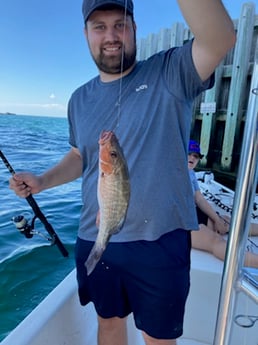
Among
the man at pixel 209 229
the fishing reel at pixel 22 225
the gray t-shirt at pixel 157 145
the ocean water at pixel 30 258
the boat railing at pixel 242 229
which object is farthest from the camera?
the ocean water at pixel 30 258

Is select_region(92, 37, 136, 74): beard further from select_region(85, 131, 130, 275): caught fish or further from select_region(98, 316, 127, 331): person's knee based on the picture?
select_region(98, 316, 127, 331): person's knee

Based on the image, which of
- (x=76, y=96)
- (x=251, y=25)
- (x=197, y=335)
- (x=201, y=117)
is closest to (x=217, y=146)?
(x=201, y=117)

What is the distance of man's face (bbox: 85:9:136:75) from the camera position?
1388 millimetres

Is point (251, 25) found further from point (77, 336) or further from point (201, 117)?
point (77, 336)

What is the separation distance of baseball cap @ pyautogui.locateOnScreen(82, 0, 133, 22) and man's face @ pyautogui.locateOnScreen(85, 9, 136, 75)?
0.02 m

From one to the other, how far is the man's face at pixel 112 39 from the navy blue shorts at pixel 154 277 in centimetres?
80

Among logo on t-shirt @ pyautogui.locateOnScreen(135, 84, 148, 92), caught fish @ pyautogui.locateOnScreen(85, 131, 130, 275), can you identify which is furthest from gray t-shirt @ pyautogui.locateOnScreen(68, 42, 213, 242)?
caught fish @ pyautogui.locateOnScreen(85, 131, 130, 275)

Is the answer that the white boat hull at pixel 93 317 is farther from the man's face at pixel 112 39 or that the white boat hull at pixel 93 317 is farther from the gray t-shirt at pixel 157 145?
the man's face at pixel 112 39

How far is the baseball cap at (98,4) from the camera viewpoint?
1.35 metres

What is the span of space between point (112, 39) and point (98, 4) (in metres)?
0.15

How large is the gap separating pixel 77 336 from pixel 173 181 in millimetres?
1252

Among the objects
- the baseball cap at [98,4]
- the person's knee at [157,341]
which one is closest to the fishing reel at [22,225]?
the person's knee at [157,341]

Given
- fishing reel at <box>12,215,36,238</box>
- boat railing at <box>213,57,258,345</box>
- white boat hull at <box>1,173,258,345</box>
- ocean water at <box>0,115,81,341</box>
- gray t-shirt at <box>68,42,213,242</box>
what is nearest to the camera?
boat railing at <box>213,57,258,345</box>

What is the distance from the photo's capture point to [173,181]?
4.46 ft
